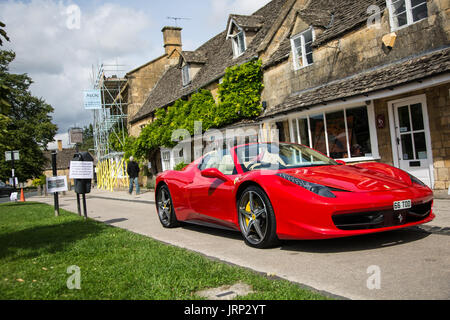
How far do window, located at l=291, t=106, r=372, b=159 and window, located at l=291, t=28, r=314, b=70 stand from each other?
2056 millimetres

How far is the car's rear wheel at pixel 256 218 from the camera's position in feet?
16.0

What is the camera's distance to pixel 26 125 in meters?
45.7

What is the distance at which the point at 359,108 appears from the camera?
464 inches

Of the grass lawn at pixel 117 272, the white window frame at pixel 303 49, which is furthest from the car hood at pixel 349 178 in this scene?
the white window frame at pixel 303 49

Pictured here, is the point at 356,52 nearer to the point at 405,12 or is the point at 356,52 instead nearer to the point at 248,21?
the point at 405,12

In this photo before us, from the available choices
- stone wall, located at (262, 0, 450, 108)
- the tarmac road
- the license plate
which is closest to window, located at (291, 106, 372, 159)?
stone wall, located at (262, 0, 450, 108)

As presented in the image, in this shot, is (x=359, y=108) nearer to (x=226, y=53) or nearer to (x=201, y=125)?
(x=201, y=125)

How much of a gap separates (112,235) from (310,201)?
3660mm

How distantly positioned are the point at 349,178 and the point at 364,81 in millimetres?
7093

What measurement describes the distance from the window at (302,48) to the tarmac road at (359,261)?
31.9ft

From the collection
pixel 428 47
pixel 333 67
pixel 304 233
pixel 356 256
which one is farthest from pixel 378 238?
pixel 333 67

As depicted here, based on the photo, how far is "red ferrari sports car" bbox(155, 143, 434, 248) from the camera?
4.36 m

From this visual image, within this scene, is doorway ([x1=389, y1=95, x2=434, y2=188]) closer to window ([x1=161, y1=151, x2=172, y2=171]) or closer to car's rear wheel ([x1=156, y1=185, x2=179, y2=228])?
car's rear wheel ([x1=156, y1=185, x2=179, y2=228])

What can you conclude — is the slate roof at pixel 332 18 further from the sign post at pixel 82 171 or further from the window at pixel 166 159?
the window at pixel 166 159
